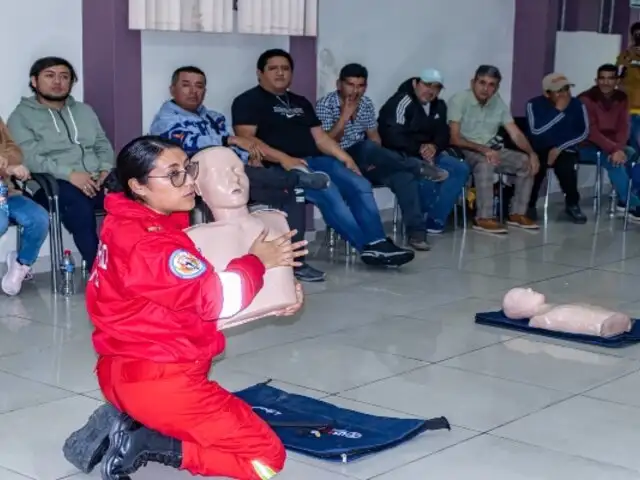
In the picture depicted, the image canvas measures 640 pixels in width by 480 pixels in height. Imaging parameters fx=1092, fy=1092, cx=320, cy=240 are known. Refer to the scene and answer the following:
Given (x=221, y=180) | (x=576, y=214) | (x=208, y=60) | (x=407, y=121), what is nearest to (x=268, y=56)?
(x=208, y=60)

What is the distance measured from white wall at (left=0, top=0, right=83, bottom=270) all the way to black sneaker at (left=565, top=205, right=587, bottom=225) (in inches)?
169

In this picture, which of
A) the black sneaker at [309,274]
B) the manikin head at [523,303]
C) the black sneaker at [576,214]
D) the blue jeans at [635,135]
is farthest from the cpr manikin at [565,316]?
the blue jeans at [635,135]

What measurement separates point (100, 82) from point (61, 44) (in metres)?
0.31

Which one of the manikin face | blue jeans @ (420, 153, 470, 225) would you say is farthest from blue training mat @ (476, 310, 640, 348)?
blue jeans @ (420, 153, 470, 225)

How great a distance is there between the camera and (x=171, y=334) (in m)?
2.99

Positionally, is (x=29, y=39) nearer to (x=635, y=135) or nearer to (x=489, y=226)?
(x=489, y=226)

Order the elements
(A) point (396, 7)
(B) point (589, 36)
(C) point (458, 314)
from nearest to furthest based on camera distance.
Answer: (C) point (458, 314), (A) point (396, 7), (B) point (589, 36)

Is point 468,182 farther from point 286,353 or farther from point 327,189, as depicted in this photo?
point 286,353

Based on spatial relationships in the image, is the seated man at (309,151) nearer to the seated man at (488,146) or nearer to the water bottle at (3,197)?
the seated man at (488,146)

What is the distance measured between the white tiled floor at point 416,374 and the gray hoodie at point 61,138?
2.21 feet

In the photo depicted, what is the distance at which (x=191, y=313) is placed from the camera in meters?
3.02

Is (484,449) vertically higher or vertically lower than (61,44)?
lower

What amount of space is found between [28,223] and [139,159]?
284 cm

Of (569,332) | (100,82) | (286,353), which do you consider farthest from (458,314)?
(100,82)
